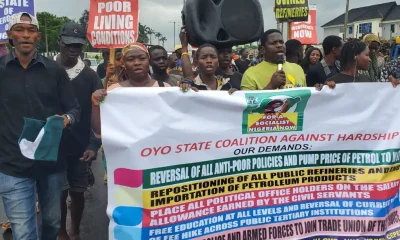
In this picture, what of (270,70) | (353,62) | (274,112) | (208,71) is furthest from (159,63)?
(353,62)

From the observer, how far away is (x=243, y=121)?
9.81 ft

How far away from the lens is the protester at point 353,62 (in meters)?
3.77

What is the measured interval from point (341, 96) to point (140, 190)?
5.47ft

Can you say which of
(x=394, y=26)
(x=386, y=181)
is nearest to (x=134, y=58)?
(x=386, y=181)

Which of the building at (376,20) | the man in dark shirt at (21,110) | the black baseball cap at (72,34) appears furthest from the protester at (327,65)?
the building at (376,20)

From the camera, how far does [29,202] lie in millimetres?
2951

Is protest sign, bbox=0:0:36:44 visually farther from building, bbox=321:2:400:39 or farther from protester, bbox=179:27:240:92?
building, bbox=321:2:400:39

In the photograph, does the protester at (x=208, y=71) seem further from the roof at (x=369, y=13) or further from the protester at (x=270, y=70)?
the roof at (x=369, y=13)

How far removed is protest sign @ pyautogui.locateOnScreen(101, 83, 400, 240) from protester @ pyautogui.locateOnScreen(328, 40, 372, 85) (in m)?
0.43

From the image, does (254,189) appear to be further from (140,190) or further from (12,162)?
(12,162)

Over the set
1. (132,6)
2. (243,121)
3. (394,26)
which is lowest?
(243,121)

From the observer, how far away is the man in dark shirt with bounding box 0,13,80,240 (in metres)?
2.87

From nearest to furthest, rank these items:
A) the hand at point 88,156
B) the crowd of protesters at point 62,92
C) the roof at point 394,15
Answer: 1. the crowd of protesters at point 62,92
2. the hand at point 88,156
3. the roof at point 394,15

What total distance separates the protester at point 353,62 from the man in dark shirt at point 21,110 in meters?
2.36
